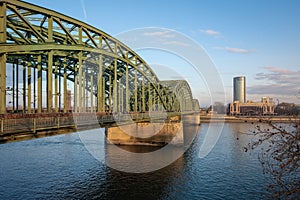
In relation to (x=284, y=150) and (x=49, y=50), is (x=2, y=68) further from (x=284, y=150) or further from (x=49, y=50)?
(x=284, y=150)

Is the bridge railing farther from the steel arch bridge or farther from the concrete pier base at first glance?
the concrete pier base

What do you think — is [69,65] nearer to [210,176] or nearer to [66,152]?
[66,152]

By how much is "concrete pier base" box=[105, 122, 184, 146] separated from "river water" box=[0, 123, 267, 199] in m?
11.6

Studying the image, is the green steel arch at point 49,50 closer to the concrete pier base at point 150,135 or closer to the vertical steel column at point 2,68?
the vertical steel column at point 2,68

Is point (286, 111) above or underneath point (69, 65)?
underneath

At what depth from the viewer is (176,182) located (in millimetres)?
26188

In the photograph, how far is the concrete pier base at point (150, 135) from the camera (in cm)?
4853

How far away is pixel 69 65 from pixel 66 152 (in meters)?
12.1

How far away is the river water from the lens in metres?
21.8

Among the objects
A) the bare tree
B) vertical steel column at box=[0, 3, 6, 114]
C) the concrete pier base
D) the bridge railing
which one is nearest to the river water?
the bridge railing

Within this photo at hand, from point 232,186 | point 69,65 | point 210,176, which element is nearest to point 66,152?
point 69,65

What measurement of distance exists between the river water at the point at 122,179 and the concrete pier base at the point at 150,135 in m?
11.6

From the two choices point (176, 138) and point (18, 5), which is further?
point (176, 138)

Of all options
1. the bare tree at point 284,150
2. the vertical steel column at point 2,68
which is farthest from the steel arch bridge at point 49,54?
the bare tree at point 284,150
